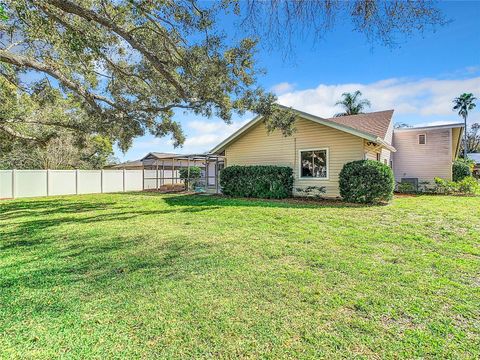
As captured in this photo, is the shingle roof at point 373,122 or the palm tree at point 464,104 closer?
the shingle roof at point 373,122

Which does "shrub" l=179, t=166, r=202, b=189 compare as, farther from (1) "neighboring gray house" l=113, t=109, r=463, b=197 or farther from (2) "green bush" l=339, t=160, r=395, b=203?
(2) "green bush" l=339, t=160, r=395, b=203

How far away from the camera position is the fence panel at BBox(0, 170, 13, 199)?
16.2 meters

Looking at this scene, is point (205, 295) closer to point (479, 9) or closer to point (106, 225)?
point (106, 225)

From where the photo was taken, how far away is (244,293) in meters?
3.29

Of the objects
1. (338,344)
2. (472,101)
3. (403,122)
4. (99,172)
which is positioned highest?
(472,101)

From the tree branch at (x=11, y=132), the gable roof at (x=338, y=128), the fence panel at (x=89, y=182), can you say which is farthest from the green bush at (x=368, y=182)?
the fence panel at (x=89, y=182)

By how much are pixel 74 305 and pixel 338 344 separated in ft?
9.05

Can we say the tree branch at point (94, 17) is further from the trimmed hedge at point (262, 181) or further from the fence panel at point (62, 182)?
the fence panel at point (62, 182)

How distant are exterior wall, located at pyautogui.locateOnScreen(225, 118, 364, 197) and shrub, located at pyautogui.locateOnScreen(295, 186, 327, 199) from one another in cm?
21

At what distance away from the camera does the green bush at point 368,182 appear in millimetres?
10180

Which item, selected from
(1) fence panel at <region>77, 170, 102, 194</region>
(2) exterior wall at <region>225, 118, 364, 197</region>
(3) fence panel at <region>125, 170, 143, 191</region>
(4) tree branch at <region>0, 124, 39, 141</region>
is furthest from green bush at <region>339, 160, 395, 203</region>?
(3) fence panel at <region>125, 170, 143, 191</region>

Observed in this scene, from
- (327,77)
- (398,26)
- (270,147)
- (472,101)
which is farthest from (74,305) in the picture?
(472,101)

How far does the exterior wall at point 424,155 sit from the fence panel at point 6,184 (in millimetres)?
23699

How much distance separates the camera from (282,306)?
2975 mm
